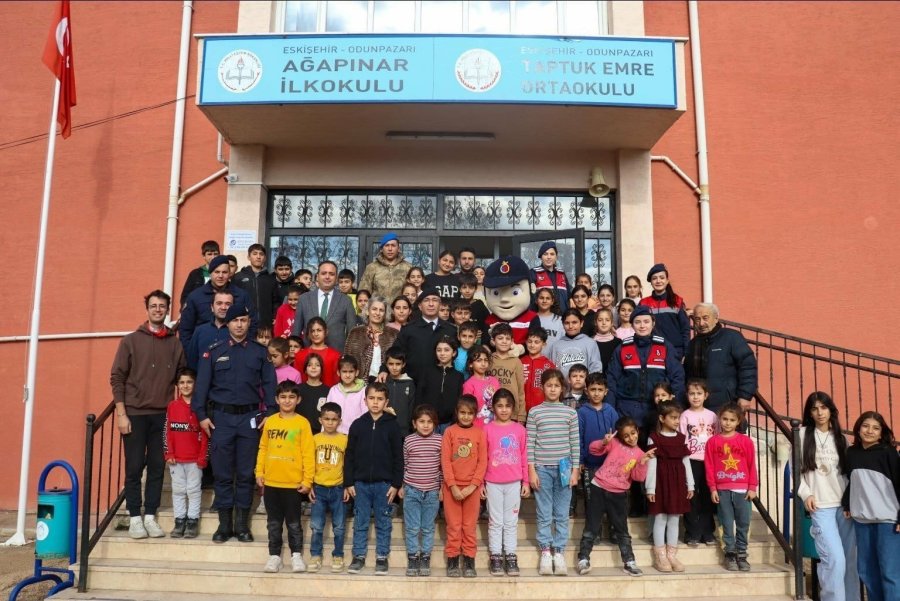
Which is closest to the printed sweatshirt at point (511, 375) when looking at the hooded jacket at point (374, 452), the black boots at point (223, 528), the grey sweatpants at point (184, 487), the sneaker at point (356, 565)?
the hooded jacket at point (374, 452)

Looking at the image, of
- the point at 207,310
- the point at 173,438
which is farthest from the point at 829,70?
the point at 173,438

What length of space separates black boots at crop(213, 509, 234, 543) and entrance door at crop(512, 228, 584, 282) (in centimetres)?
525

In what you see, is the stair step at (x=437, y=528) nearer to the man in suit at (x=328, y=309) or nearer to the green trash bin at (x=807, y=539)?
the green trash bin at (x=807, y=539)

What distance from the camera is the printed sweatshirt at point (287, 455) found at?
5445 millimetres

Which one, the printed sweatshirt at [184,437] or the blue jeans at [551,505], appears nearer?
the blue jeans at [551,505]

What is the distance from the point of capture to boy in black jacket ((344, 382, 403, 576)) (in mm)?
5371

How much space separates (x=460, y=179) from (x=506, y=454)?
5012 mm

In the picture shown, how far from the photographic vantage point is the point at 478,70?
798cm

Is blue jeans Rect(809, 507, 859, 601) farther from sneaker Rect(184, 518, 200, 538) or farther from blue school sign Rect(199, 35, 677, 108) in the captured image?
sneaker Rect(184, 518, 200, 538)

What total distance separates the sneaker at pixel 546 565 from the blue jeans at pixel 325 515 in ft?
4.90

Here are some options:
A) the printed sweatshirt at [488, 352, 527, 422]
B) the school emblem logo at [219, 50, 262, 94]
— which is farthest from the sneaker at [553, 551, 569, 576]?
the school emblem logo at [219, 50, 262, 94]

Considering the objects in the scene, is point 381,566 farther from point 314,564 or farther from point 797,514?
point 797,514

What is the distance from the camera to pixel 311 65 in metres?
8.05

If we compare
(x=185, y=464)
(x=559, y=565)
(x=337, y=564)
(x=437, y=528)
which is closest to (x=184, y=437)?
(x=185, y=464)
